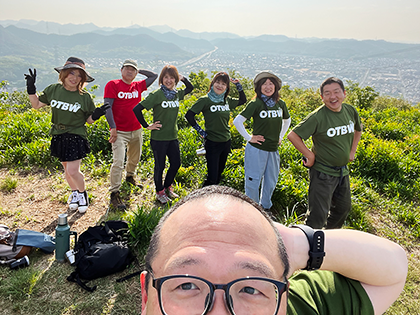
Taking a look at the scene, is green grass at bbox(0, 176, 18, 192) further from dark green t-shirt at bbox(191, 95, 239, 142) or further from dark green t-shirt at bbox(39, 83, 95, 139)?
dark green t-shirt at bbox(191, 95, 239, 142)

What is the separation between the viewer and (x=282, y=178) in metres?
4.77

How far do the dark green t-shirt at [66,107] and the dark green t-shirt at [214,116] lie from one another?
1591 millimetres

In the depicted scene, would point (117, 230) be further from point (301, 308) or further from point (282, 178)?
point (282, 178)

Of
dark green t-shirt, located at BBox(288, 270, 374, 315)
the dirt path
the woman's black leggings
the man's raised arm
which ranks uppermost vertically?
the man's raised arm

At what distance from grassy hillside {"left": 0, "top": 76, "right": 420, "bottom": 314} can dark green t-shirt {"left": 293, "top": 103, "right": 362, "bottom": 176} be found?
1180 millimetres

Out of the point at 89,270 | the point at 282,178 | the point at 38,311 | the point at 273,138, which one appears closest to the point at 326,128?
the point at 273,138

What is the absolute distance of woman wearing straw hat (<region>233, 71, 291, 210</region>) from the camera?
3.64 m

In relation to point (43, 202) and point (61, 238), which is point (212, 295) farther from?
point (43, 202)

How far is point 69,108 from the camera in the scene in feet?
11.6

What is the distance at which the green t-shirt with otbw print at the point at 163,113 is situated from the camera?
3.92 metres

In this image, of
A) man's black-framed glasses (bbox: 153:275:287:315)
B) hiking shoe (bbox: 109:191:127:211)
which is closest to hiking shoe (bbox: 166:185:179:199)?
hiking shoe (bbox: 109:191:127:211)

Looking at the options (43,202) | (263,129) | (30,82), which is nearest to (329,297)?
(263,129)

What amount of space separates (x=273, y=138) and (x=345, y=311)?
8.88ft

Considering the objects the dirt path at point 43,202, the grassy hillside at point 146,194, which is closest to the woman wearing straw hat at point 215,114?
the grassy hillside at point 146,194
